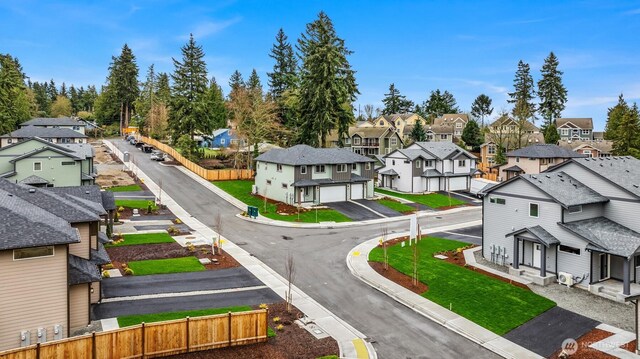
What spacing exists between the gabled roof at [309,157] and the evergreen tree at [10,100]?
50.5m

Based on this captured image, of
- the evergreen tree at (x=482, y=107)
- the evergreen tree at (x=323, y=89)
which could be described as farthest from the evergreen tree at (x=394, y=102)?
the evergreen tree at (x=323, y=89)

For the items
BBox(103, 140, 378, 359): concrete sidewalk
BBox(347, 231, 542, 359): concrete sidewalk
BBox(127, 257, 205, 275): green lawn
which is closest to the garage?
BBox(347, 231, 542, 359): concrete sidewalk

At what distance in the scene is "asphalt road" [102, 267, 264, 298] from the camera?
2420cm

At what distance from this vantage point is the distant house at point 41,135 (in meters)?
73.4

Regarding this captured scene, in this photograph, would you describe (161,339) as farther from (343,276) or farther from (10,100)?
(10,100)

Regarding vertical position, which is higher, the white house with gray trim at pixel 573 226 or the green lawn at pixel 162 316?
the white house with gray trim at pixel 573 226

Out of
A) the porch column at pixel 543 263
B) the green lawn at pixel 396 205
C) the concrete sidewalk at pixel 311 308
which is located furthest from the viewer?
the green lawn at pixel 396 205

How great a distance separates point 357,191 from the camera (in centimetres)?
5641

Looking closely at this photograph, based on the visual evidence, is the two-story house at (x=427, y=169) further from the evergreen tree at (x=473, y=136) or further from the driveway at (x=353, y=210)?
the evergreen tree at (x=473, y=136)

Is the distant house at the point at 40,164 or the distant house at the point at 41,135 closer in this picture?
the distant house at the point at 40,164

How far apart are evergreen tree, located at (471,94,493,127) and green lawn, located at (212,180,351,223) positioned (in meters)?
106

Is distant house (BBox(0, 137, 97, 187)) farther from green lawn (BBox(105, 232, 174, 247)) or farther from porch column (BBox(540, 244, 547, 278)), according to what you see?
porch column (BBox(540, 244, 547, 278))

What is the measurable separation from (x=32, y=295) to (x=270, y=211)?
32.0 metres

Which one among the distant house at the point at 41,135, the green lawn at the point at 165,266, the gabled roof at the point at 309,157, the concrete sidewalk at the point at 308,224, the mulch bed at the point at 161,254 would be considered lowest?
the green lawn at the point at 165,266
